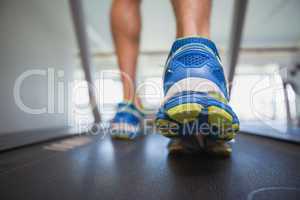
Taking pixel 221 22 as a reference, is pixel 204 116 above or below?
below

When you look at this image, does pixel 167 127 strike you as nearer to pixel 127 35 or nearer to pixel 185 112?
pixel 185 112

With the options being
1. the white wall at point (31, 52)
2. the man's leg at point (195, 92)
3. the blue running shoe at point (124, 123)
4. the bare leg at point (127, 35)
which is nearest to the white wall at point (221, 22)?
the white wall at point (31, 52)

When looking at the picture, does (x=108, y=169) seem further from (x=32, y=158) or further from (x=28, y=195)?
(x=32, y=158)

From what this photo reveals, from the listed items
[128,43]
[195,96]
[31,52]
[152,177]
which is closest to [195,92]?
[195,96]

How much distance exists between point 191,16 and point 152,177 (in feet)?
1.29

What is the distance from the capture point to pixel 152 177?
0.33 meters

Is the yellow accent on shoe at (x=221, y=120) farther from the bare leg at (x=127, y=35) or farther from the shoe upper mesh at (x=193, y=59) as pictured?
the bare leg at (x=127, y=35)

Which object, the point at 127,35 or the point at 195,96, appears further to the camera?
the point at 127,35

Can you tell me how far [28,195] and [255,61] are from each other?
153 inches

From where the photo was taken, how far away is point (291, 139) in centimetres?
67

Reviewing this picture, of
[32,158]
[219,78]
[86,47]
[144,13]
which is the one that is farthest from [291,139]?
[144,13]

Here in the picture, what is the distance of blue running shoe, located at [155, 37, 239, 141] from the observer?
37 centimetres

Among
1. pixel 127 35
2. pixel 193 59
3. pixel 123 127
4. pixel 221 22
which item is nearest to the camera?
pixel 193 59

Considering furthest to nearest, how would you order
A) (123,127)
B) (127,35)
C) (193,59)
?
(127,35) < (123,127) < (193,59)
